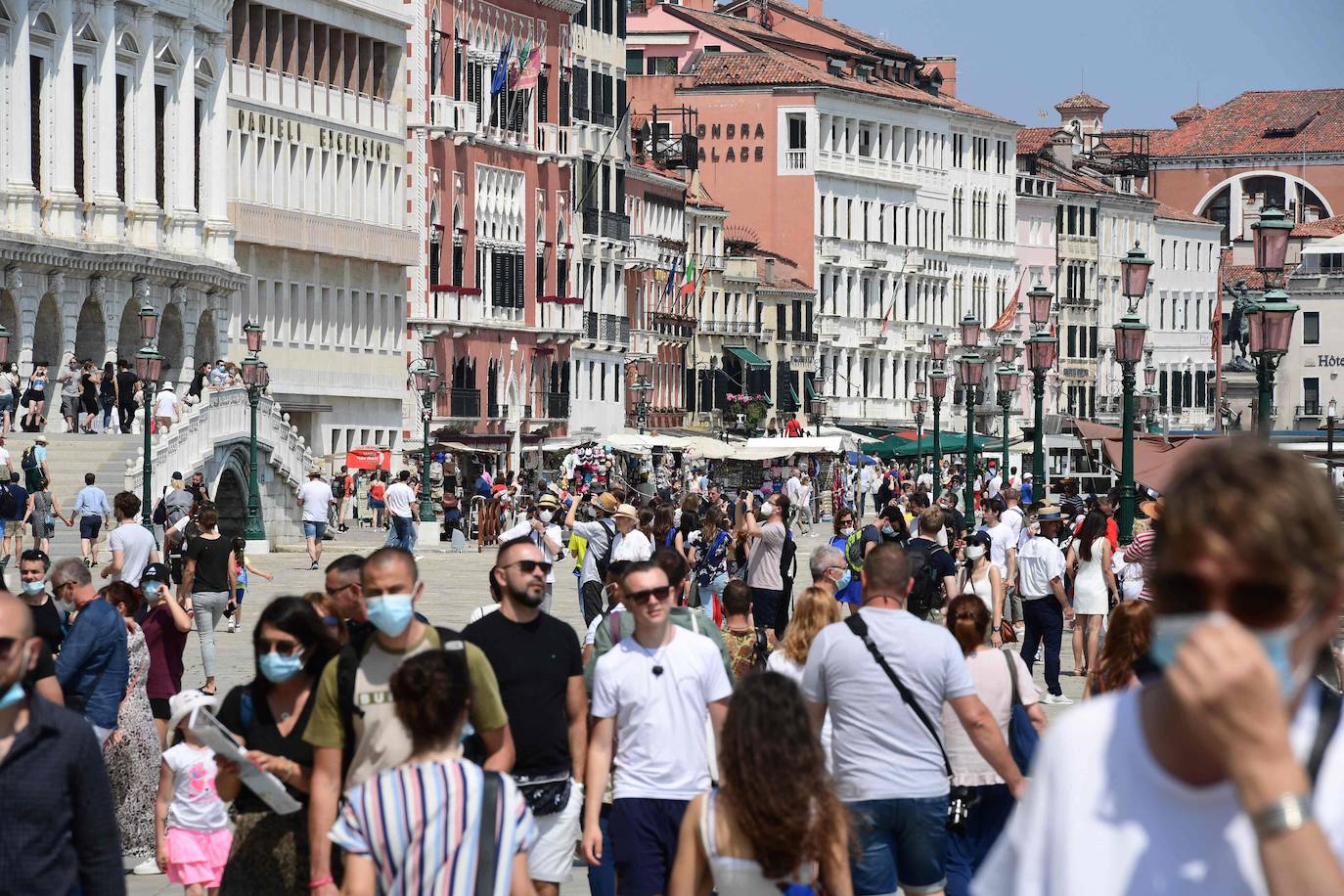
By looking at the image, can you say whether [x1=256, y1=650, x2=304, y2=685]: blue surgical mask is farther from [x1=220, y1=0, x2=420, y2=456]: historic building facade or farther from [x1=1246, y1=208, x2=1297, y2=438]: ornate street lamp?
[x1=220, y1=0, x2=420, y2=456]: historic building facade

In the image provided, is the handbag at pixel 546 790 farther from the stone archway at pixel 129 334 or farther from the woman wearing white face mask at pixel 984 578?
the stone archway at pixel 129 334

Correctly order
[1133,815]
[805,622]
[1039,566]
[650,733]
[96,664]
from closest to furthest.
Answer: [1133,815] < [650,733] < [805,622] < [96,664] < [1039,566]

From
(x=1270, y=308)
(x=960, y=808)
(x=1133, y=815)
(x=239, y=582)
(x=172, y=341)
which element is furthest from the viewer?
(x=172, y=341)

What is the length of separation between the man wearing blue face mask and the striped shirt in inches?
111

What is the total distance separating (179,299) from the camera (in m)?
58.0

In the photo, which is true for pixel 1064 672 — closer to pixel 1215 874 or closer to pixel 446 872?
pixel 446 872

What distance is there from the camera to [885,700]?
8.19 m

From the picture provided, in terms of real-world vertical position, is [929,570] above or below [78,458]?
above

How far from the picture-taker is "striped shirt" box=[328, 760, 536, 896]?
6137mm

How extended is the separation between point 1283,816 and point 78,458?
41.6 m

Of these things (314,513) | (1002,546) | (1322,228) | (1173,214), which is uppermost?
(1173,214)

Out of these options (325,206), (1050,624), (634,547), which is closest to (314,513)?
(1050,624)

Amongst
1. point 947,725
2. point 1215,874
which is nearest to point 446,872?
point 1215,874

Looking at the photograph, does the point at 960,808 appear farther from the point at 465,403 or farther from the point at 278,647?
the point at 465,403
